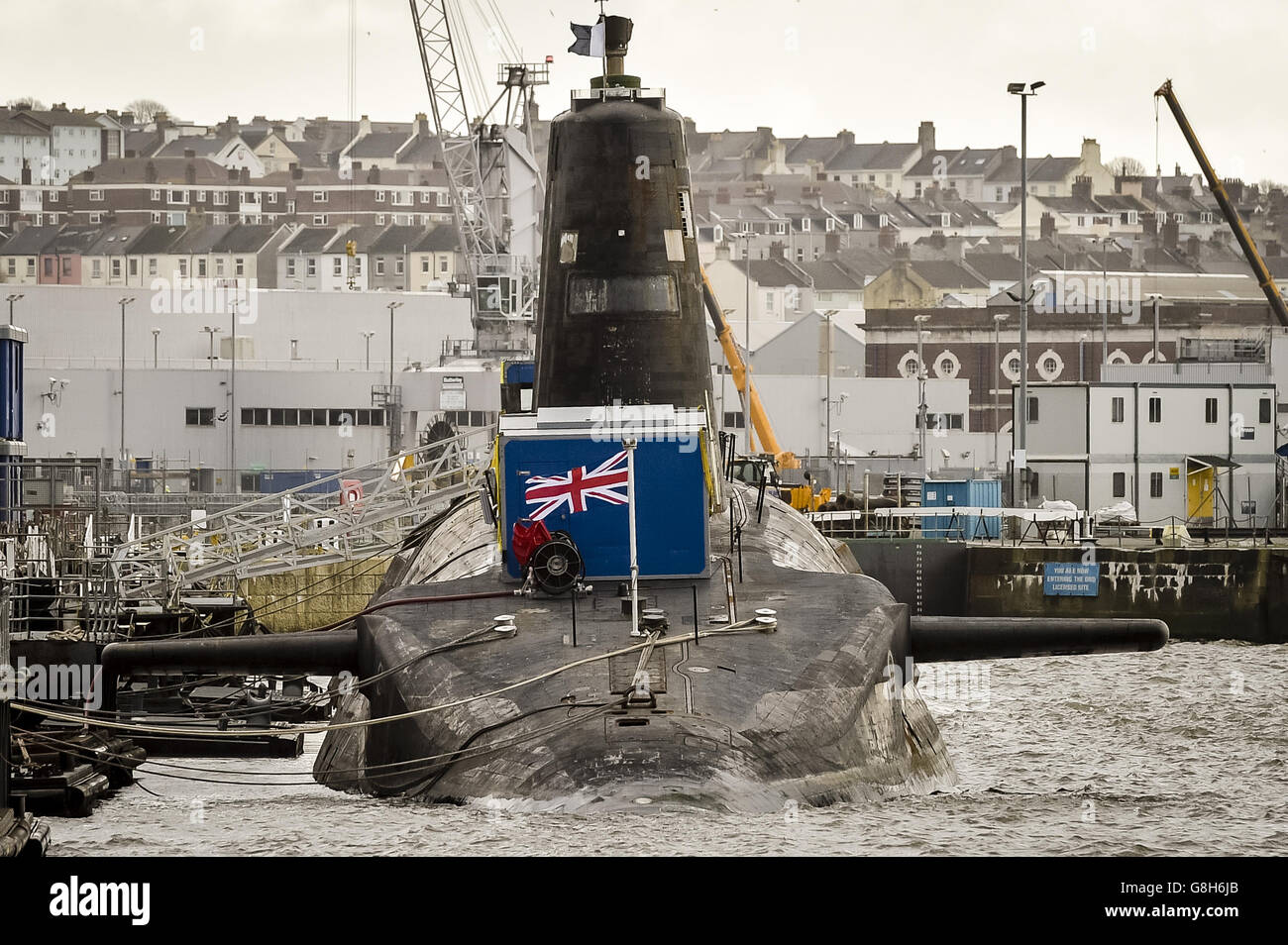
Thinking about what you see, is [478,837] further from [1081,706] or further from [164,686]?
[1081,706]

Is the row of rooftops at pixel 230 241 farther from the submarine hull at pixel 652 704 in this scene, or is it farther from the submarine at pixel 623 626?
the submarine hull at pixel 652 704

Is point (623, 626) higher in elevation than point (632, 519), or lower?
lower

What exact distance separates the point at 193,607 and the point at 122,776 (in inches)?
380

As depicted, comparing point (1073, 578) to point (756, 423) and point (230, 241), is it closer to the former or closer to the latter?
point (756, 423)

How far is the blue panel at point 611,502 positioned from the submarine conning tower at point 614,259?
5.35m

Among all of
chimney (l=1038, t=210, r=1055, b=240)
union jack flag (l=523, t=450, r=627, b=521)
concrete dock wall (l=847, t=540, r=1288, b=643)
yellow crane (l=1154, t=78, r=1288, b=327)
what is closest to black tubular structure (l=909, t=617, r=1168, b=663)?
union jack flag (l=523, t=450, r=627, b=521)

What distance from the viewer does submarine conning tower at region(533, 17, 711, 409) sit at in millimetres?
24266

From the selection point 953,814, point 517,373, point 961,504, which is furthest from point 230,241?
point 953,814

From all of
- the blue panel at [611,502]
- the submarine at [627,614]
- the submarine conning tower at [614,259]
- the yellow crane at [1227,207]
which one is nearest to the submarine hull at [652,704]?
the submarine at [627,614]

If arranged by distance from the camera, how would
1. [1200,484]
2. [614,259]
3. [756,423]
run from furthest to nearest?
[756,423]
[1200,484]
[614,259]

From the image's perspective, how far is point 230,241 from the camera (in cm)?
16025

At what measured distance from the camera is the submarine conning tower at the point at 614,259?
24.3 m

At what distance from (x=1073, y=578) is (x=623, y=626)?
30.5 metres

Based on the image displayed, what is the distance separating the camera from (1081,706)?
30.6 meters
